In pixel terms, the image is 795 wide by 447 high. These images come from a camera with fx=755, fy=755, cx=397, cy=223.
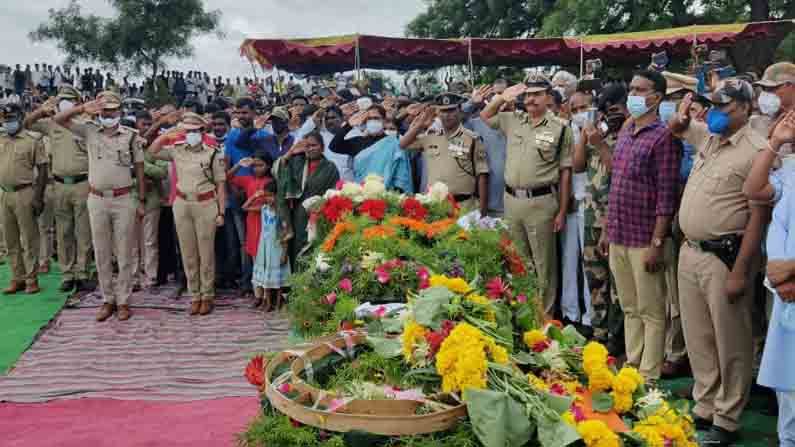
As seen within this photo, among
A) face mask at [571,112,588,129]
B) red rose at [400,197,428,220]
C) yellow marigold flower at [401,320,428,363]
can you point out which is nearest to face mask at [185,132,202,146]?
red rose at [400,197,428,220]

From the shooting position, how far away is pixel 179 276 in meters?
8.66

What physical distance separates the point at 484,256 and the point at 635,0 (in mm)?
17381

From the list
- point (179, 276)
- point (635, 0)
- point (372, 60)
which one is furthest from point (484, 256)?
point (635, 0)

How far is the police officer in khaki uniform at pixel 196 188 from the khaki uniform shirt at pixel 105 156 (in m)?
0.36

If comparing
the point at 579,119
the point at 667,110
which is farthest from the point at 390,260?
the point at 579,119

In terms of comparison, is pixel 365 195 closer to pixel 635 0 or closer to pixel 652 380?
pixel 652 380

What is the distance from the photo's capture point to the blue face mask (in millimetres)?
3904

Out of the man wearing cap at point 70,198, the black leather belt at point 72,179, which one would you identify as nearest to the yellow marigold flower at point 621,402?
the man wearing cap at point 70,198

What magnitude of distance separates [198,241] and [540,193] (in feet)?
11.7

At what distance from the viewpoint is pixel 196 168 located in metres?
7.47

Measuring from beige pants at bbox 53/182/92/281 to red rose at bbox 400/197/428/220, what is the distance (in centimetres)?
A: 480

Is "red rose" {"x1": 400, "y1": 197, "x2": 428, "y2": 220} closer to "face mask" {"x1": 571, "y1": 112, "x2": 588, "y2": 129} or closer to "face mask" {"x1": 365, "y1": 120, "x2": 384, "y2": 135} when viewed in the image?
"face mask" {"x1": 571, "y1": 112, "x2": 588, "y2": 129}

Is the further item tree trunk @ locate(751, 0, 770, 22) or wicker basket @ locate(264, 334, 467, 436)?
tree trunk @ locate(751, 0, 770, 22)

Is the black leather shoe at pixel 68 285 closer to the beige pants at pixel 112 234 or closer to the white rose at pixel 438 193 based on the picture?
the beige pants at pixel 112 234
